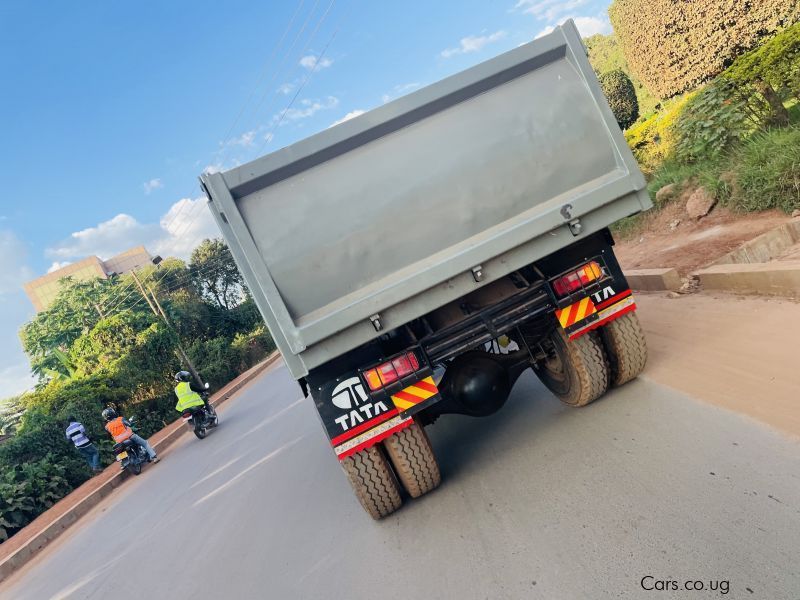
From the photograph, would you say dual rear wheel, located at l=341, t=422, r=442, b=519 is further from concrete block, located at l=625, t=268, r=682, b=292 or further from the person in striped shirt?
the person in striped shirt

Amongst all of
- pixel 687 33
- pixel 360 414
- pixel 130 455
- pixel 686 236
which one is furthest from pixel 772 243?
pixel 130 455

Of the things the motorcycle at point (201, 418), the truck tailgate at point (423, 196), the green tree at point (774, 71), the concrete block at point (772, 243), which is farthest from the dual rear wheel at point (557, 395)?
the motorcycle at point (201, 418)

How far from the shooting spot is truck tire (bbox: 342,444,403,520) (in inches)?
143

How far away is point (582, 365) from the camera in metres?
3.96

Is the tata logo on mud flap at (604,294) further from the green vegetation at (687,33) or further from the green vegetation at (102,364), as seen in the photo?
the green vegetation at (687,33)

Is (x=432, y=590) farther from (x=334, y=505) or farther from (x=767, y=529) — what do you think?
(x=334, y=505)

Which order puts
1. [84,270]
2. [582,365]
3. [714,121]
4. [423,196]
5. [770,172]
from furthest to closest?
[84,270] → [714,121] → [770,172] → [582,365] → [423,196]

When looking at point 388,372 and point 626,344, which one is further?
point 626,344

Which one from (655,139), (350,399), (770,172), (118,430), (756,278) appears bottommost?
(756,278)

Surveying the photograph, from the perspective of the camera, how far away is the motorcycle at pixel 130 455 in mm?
10703

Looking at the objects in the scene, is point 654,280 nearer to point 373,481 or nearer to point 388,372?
point 388,372

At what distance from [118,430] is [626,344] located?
33.2 feet

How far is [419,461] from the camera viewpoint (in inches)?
147

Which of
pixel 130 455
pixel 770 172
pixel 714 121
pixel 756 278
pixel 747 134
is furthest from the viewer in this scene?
pixel 130 455
